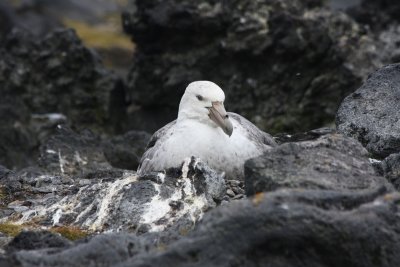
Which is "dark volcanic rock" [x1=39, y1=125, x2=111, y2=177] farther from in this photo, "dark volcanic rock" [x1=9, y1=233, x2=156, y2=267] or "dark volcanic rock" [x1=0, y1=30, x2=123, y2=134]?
"dark volcanic rock" [x1=9, y1=233, x2=156, y2=267]

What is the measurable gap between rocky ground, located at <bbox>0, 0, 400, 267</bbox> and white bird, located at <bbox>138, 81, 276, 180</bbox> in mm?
572

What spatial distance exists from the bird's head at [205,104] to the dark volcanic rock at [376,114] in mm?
1374

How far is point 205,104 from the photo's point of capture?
1009cm

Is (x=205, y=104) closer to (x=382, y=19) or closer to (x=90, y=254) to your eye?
(x=90, y=254)

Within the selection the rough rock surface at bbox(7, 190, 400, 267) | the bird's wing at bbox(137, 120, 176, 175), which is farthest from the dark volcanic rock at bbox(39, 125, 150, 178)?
the rough rock surface at bbox(7, 190, 400, 267)

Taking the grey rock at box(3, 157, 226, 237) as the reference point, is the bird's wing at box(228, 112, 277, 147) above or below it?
above

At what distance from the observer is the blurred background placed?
17.5 metres

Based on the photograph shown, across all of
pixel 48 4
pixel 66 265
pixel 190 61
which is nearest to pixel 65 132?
pixel 190 61

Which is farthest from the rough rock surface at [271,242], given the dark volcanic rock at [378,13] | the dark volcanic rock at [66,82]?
the dark volcanic rock at [378,13]

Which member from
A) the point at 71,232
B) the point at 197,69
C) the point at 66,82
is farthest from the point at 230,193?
the point at 66,82

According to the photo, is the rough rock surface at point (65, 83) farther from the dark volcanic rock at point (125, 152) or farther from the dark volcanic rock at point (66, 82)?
the dark volcanic rock at point (125, 152)

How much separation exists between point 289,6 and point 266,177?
38.2 feet

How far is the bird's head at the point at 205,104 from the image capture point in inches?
388

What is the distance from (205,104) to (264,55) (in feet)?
25.7
